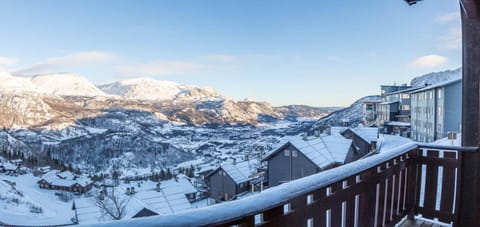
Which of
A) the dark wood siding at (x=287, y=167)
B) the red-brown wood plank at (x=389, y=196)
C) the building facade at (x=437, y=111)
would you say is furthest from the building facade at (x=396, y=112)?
the red-brown wood plank at (x=389, y=196)

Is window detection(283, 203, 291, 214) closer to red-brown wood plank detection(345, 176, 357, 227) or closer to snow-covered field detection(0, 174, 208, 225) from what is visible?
red-brown wood plank detection(345, 176, 357, 227)

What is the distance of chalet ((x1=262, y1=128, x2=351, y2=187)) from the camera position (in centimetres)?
1077

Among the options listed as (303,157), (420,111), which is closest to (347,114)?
(420,111)

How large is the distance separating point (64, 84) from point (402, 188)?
199 ft

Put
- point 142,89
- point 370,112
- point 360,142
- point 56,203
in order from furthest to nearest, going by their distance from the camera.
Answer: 1. point 142,89
2. point 370,112
3. point 56,203
4. point 360,142

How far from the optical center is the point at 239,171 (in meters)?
14.8

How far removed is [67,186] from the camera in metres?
17.6

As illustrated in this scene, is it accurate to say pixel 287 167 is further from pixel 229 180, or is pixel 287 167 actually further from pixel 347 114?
pixel 347 114

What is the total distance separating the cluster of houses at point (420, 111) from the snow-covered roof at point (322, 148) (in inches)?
144

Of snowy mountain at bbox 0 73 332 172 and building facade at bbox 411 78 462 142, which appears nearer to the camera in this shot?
building facade at bbox 411 78 462 142

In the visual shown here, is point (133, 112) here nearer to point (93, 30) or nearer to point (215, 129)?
point (215, 129)

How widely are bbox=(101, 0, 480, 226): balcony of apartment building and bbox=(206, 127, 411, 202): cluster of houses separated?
24.7 ft

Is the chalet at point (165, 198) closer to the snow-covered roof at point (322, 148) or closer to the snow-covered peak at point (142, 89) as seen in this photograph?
the snow-covered roof at point (322, 148)

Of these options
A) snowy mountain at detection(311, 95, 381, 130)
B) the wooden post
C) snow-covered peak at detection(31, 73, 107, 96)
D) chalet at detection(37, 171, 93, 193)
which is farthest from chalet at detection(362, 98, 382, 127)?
snow-covered peak at detection(31, 73, 107, 96)
